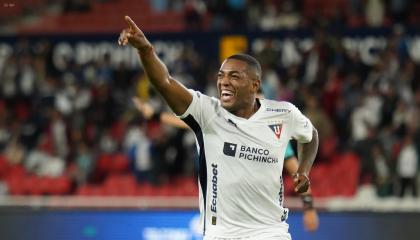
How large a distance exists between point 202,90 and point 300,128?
11.1 meters

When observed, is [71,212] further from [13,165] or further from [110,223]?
[13,165]

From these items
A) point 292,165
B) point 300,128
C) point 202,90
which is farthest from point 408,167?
point 300,128

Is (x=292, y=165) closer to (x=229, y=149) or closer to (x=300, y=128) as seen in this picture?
(x=300, y=128)

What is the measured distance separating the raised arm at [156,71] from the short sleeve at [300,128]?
35.3 inches

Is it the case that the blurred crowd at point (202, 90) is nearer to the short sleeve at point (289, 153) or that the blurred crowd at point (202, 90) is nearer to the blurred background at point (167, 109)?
the blurred background at point (167, 109)

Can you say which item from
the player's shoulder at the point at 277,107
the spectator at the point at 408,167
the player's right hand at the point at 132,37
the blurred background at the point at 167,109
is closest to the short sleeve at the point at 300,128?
the player's shoulder at the point at 277,107

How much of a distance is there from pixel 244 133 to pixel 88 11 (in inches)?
620

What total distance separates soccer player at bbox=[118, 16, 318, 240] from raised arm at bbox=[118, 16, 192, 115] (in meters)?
0.02

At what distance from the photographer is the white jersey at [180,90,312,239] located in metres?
6.26

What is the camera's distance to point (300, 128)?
6.79m

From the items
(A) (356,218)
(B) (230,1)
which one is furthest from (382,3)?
(A) (356,218)

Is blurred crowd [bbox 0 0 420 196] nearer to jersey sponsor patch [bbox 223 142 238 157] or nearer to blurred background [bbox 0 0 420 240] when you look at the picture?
blurred background [bbox 0 0 420 240]

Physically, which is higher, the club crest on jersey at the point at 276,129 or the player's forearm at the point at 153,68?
the player's forearm at the point at 153,68

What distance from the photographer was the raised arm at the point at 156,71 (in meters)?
5.66
